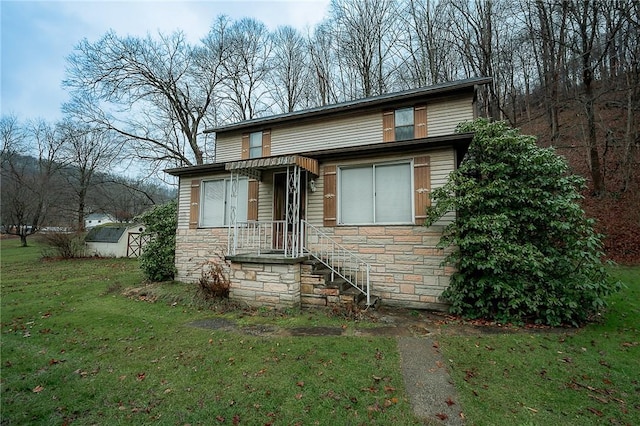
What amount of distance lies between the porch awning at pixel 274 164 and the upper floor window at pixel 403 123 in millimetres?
3469

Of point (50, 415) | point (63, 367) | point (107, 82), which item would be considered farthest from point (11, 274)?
point (50, 415)

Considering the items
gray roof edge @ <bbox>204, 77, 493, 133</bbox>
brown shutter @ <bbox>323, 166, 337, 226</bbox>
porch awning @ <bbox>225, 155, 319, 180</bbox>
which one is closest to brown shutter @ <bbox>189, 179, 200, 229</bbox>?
porch awning @ <bbox>225, 155, 319, 180</bbox>

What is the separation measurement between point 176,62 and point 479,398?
22.2m

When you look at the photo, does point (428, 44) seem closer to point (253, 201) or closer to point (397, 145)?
point (397, 145)

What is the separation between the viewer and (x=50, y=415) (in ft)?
9.24

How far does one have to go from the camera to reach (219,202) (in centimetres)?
873

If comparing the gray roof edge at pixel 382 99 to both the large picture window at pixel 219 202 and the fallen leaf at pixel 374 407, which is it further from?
the fallen leaf at pixel 374 407

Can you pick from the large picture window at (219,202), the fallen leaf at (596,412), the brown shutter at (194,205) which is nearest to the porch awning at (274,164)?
the large picture window at (219,202)

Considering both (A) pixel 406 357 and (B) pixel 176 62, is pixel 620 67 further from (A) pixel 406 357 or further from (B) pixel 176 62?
(B) pixel 176 62

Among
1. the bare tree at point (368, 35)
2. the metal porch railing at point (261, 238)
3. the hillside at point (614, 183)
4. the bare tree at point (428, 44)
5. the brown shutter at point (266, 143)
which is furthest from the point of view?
the bare tree at point (368, 35)

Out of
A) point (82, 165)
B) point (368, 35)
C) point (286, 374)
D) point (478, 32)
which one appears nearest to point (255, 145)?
point (286, 374)

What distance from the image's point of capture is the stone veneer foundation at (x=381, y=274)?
5965mm

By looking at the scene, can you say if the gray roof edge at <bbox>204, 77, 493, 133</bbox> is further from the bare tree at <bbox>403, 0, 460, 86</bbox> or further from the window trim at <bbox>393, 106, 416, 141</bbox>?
the bare tree at <bbox>403, 0, 460, 86</bbox>

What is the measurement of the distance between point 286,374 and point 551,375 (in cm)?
326
